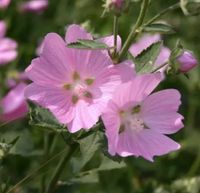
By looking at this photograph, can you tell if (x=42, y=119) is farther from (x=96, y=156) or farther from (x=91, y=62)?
(x=96, y=156)

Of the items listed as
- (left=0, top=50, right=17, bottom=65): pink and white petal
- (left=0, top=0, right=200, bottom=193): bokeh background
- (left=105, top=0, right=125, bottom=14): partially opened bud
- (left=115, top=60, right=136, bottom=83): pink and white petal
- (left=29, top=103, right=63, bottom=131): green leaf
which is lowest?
(left=0, top=0, right=200, bottom=193): bokeh background

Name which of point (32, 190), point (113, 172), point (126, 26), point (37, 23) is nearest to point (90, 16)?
point (126, 26)

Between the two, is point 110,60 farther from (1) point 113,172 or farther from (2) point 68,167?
(1) point 113,172

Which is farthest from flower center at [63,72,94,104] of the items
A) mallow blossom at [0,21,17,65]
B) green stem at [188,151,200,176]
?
green stem at [188,151,200,176]

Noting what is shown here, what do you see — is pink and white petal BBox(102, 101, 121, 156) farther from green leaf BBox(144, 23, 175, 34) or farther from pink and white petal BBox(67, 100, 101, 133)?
green leaf BBox(144, 23, 175, 34)

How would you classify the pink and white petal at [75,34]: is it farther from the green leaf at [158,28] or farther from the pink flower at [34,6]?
the pink flower at [34,6]

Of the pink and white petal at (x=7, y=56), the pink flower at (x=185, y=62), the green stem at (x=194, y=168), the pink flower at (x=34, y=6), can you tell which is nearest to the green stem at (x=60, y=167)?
the pink flower at (x=185, y=62)
